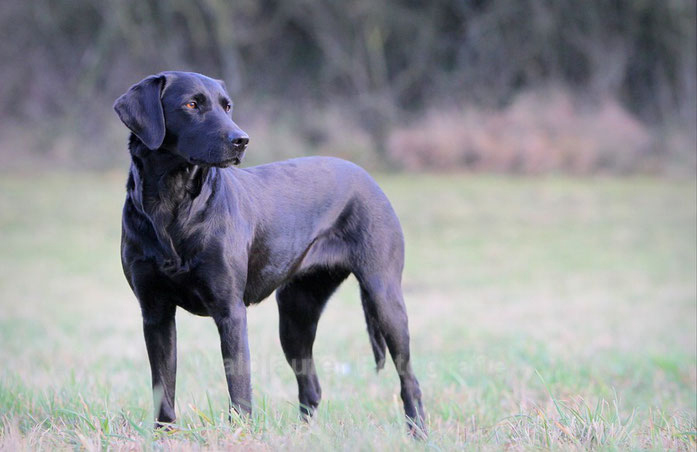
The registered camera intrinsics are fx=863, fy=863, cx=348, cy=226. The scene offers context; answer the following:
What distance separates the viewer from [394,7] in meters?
25.0

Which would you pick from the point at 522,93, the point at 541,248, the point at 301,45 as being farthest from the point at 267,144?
the point at 541,248

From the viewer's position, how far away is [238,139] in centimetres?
369

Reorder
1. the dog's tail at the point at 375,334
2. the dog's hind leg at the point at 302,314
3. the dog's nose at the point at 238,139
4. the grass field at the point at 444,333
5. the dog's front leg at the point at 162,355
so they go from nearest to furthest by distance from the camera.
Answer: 1. the grass field at the point at 444,333
2. the dog's nose at the point at 238,139
3. the dog's front leg at the point at 162,355
4. the dog's tail at the point at 375,334
5. the dog's hind leg at the point at 302,314

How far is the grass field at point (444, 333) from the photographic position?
3.58 metres

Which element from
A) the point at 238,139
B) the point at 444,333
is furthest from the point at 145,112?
the point at 444,333

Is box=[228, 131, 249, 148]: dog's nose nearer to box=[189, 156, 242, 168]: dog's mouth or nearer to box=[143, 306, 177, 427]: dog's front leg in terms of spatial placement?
box=[189, 156, 242, 168]: dog's mouth

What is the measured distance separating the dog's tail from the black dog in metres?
0.06

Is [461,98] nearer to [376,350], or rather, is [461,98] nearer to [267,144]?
[267,144]

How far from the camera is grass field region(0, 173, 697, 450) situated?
358 cm

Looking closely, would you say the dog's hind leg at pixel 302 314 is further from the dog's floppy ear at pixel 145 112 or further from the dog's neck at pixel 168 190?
the dog's floppy ear at pixel 145 112

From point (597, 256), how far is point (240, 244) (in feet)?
41.1

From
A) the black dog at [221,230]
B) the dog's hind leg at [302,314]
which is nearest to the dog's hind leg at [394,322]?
the black dog at [221,230]

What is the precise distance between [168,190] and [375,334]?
154 centimetres

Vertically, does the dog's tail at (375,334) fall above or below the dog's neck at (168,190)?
below
